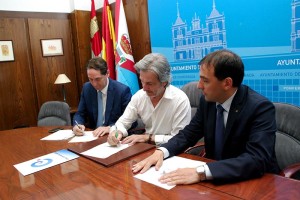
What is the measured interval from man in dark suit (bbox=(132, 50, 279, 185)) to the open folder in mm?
174

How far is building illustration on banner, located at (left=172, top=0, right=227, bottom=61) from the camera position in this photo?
2.71m

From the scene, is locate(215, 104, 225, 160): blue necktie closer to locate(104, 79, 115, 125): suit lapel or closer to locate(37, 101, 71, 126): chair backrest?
locate(104, 79, 115, 125): suit lapel

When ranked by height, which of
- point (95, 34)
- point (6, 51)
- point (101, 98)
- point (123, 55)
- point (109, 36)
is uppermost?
point (95, 34)

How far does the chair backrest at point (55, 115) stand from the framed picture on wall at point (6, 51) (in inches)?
64.8

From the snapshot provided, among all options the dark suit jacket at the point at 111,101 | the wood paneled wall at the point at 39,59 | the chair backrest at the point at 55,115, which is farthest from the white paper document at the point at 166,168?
the wood paneled wall at the point at 39,59

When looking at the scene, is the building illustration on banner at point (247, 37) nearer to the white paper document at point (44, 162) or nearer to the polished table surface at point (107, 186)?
the polished table surface at point (107, 186)

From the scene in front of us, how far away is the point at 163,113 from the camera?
6.83 feet

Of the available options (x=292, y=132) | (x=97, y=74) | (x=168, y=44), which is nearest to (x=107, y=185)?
(x=292, y=132)

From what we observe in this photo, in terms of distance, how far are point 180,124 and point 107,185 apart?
0.92 metres

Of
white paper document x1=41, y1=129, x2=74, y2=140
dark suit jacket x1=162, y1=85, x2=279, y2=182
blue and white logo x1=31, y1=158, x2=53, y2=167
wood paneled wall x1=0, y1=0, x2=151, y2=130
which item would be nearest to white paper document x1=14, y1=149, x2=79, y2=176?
blue and white logo x1=31, y1=158, x2=53, y2=167

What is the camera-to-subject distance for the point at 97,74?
8.20 feet

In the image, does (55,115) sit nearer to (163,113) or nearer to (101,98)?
(101,98)

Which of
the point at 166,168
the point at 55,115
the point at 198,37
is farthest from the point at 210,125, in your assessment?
the point at 55,115

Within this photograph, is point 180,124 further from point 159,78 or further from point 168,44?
point 168,44
